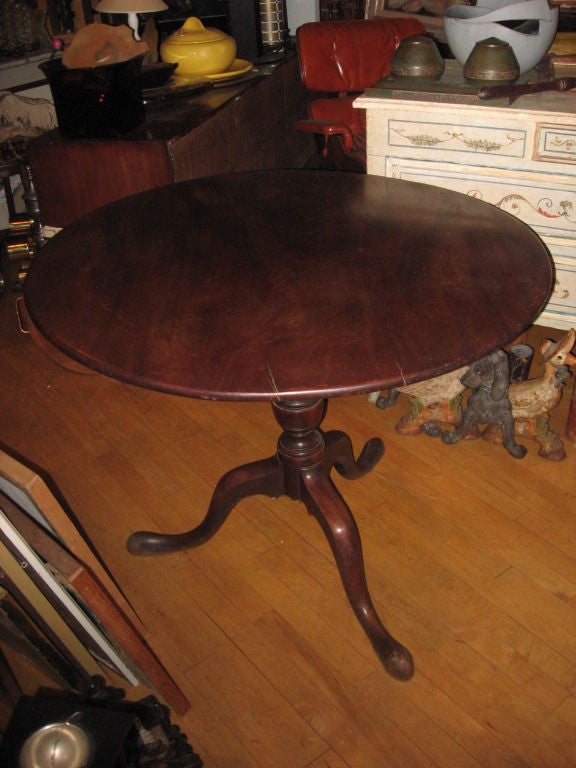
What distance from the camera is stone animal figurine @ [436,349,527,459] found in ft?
6.07

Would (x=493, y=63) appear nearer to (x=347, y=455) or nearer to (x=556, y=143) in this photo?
(x=556, y=143)

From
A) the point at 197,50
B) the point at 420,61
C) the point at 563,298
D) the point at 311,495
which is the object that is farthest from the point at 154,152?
the point at 563,298

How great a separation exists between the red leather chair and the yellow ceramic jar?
0.44m

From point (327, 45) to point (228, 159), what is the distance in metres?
0.83

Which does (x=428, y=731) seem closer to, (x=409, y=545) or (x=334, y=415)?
(x=409, y=545)

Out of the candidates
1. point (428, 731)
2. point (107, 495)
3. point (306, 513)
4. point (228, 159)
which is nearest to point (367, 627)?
point (428, 731)

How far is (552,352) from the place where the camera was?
1908 millimetres

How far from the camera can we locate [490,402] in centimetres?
193

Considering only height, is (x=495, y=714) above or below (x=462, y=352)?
below

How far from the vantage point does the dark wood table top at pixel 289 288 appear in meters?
1.04

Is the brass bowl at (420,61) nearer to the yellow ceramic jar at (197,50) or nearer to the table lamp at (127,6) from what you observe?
the yellow ceramic jar at (197,50)

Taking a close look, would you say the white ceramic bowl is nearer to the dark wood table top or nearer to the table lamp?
the dark wood table top

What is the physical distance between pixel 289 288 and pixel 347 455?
2.48ft

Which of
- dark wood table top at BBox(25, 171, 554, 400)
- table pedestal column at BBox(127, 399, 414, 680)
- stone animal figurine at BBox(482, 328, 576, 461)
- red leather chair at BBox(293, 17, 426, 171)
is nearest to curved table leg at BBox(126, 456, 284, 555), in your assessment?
table pedestal column at BBox(127, 399, 414, 680)
